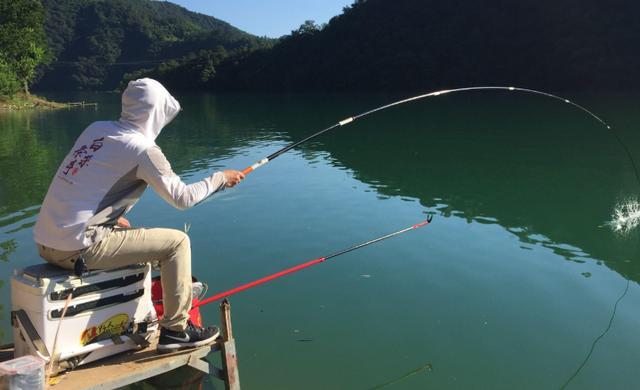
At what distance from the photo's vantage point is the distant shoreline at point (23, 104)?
48.5 metres

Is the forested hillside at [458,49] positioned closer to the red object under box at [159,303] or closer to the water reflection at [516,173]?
the water reflection at [516,173]

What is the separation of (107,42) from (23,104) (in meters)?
104

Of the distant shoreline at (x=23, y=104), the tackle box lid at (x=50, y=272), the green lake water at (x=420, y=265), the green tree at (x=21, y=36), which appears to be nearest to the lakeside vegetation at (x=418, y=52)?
the green tree at (x=21, y=36)

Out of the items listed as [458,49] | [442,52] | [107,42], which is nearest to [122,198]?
[458,49]

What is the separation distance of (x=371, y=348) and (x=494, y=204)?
261 inches

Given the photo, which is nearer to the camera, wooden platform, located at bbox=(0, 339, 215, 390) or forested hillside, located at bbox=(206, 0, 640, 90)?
wooden platform, located at bbox=(0, 339, 215, 390)

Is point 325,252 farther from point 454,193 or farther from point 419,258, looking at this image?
point 454,193

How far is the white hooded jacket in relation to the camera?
3.40 meters

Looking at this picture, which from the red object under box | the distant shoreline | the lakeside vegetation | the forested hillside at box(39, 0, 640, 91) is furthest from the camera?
the forested hillside at box(39, 0, 640, 91)

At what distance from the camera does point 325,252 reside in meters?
8.27

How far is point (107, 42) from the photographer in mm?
146250

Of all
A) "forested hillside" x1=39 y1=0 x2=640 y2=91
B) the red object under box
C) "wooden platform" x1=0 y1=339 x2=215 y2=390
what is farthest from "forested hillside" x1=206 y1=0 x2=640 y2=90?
"wooden platform" x1=0 y1=339 x2=215 y2=390

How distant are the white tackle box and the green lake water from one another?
4.63 ft

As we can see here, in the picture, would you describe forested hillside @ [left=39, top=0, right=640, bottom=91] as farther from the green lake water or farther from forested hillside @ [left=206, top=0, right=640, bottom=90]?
the green lake water
